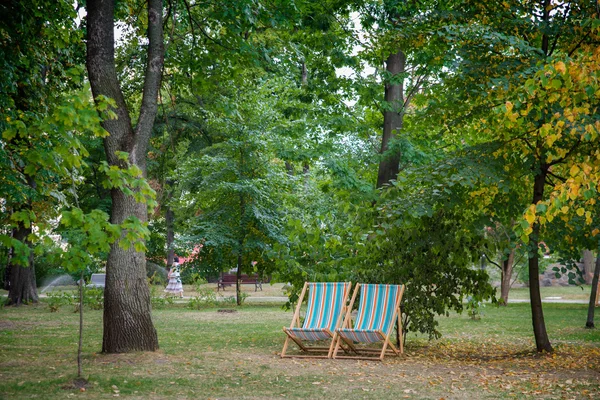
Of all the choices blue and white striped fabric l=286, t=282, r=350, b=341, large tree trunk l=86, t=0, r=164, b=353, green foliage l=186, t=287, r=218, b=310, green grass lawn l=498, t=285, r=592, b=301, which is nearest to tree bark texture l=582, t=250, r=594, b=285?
green grass lawn l=498, t=285, r=592, b=301

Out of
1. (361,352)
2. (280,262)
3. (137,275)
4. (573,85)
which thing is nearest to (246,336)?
(280,262)

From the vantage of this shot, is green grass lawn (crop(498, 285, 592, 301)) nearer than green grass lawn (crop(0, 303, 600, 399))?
No

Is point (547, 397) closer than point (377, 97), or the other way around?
point (547, 397)

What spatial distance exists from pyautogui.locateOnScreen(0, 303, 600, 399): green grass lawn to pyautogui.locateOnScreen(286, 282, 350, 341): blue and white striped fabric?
0.68 metres

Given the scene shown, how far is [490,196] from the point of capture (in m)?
9.19

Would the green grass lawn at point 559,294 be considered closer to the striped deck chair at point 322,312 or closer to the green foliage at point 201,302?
the green foliage at point 201,302

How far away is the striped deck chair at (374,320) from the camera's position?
8736 mm

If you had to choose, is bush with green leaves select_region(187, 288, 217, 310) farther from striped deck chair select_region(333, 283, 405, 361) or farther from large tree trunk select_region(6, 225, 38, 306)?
striped deck chair select_region(333, 283, 405, 361)

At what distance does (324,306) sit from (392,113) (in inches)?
263

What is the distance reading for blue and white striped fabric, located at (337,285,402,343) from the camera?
8703 millimetres

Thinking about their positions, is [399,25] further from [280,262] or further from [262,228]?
[262,228]

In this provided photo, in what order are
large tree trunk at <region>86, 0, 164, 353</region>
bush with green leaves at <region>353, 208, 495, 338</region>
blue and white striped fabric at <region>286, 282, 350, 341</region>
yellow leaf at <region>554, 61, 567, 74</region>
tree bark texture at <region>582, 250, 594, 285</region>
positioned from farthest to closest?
tree bark texture at <region>582, 250, 594, 285</region> → bush with green leaves at <region>353, 208, 495, 338</region> → blue and white striped fabric at <region>286, 282, 350, 341</region> → large tree trunk at <region>86, 0, 164, 353</region> → yellow leaf at <region>554, 61, 567, 74</region>

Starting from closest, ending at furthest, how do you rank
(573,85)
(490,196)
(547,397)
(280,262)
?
(573,85), (547,397), (490,196), (280,262)

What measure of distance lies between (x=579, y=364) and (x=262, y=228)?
1314 centimetres
